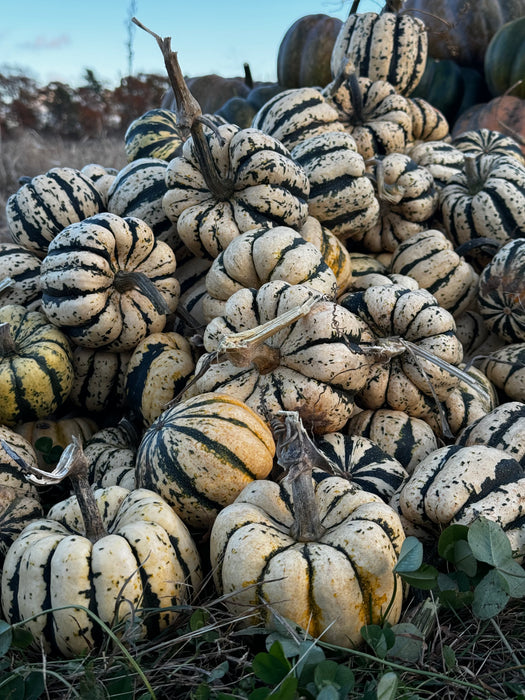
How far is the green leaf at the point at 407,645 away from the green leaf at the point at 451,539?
0.86ft

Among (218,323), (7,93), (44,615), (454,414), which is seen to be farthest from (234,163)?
(7,93)

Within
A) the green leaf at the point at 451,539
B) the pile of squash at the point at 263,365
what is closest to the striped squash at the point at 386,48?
the pile of squash at the point at 263,365

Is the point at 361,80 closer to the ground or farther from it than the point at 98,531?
farther from it

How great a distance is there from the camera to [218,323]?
2.72m

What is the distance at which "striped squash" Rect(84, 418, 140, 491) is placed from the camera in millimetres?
2674

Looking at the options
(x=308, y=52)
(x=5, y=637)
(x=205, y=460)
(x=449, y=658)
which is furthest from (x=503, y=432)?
(x=308, y=52)

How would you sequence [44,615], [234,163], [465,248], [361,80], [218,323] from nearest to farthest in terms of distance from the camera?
[44,615] → [218,323] → [234,163] → [465,248] → [361,80]

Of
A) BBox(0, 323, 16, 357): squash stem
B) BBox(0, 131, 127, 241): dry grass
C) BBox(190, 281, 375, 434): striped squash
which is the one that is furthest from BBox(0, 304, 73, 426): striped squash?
BBox(0, 131, 127, 241): dry grass

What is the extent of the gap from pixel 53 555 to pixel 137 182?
2167mm

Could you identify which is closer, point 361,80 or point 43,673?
point 43,673

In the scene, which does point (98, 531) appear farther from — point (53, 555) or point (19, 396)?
point (19, 396)

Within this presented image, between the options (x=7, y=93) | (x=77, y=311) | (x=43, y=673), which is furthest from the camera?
(x=7, y=93)

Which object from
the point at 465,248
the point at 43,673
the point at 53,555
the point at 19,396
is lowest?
the point at 43,673

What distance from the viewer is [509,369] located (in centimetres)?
312
